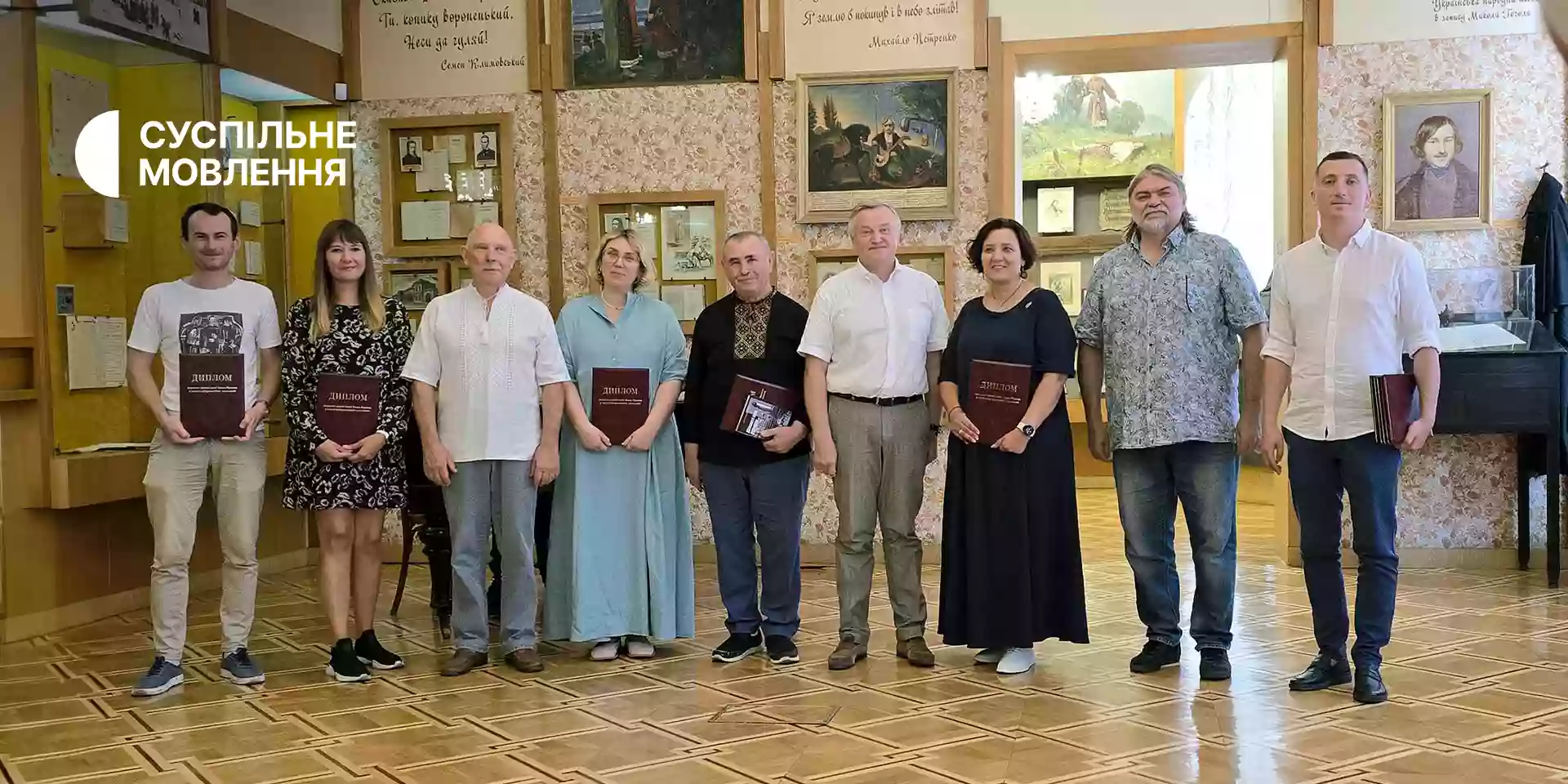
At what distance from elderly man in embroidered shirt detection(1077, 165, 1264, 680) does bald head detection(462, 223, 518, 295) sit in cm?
194

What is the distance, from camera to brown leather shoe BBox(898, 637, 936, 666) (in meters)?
4.14

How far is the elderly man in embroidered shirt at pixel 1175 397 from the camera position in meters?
3.87

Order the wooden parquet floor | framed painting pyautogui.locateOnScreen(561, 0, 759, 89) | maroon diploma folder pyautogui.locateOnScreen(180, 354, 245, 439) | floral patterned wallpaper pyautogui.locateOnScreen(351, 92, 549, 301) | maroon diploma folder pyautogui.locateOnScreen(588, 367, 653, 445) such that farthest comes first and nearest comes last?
floral patterned wallpaper pyautogui.locateOnScreen(351, 92, 549, 301) < framed painting pyautogui.locateOnScreen(561, 0, 759, 89) < maroon diploma folder pyautogui.locateOnScreen(588, 367, 653, 445) < maroon diploma folder pyautogui.locateOnScreen(180, 354, 245, 439) < the wooden parquet floor

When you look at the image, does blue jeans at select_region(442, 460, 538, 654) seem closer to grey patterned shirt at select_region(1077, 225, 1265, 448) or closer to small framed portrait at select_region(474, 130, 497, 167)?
grey patterned shirt at select_region(1077, 225, 1265, 448)

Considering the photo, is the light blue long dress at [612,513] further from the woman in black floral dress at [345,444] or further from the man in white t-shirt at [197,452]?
the man in white t-shirt at [197,452]

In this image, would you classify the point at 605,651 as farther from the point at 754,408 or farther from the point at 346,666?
the point at 754,408

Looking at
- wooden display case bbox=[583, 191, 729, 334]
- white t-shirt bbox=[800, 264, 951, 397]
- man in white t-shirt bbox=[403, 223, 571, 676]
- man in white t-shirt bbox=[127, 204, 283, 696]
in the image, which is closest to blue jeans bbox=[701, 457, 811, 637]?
white t-shirt bbox=[800, 264, 951, 397]

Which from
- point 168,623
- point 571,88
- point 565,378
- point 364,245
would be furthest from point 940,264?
point 168,623

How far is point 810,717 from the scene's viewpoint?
3.54 m

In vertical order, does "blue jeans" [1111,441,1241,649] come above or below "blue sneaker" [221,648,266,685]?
above

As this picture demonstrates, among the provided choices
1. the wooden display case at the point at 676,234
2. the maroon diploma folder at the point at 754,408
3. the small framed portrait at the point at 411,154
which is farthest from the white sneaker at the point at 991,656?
the small framed portrait at the point at 411,154

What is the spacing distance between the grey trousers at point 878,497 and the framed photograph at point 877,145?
2534 mm

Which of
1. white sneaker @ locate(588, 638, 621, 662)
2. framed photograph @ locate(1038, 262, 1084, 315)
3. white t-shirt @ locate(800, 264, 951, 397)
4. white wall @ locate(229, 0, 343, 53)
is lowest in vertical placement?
white sneaker @ locate(588, 638, 621, 662)

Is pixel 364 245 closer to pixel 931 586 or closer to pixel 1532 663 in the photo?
pixel 931 586
